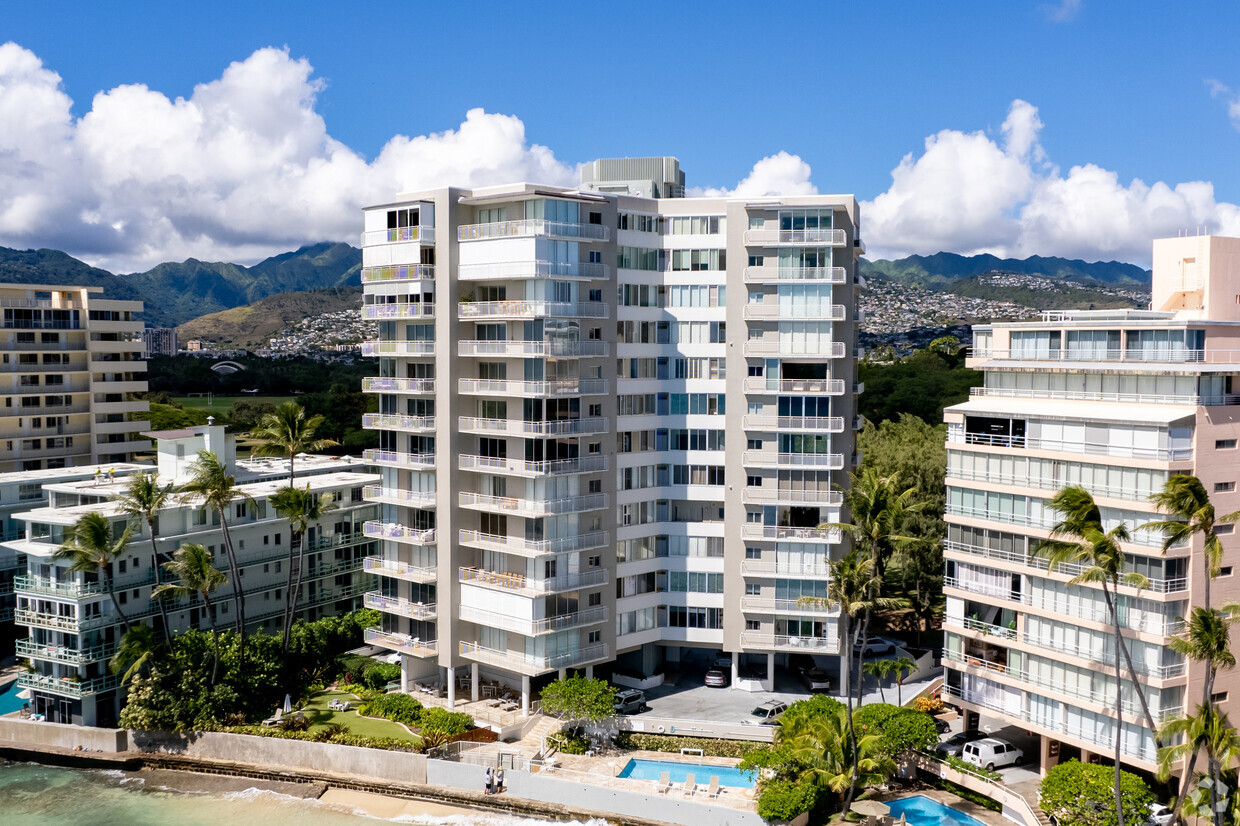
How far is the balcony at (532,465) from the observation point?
56.7m

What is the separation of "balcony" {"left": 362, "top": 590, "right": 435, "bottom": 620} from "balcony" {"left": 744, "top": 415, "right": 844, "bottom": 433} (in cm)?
2292

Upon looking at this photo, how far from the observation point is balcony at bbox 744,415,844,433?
5894cm

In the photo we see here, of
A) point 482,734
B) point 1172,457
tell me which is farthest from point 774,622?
point 1172,457

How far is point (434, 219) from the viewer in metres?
59.1

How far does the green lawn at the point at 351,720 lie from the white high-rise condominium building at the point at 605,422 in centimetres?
446

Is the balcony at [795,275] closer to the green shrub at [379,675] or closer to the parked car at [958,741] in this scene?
the parked car at [958,741]

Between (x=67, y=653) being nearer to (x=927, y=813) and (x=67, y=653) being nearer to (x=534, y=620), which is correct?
(x=534, y=620)

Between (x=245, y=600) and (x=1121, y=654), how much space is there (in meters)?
52.9

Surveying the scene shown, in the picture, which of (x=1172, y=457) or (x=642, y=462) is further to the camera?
(x=642, y=462)

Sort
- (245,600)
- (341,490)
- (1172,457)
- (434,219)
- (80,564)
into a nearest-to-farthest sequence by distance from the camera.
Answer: (1172,457) < (80,564) < (434,219) < (245,600) < (341,490)

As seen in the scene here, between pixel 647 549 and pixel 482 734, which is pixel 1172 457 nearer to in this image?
pixel 647 549

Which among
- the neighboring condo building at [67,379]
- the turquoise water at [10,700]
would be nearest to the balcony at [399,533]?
the turquoise water at [10,700]

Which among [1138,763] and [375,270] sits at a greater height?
[375,270]

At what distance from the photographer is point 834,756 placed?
4712 centimetres
